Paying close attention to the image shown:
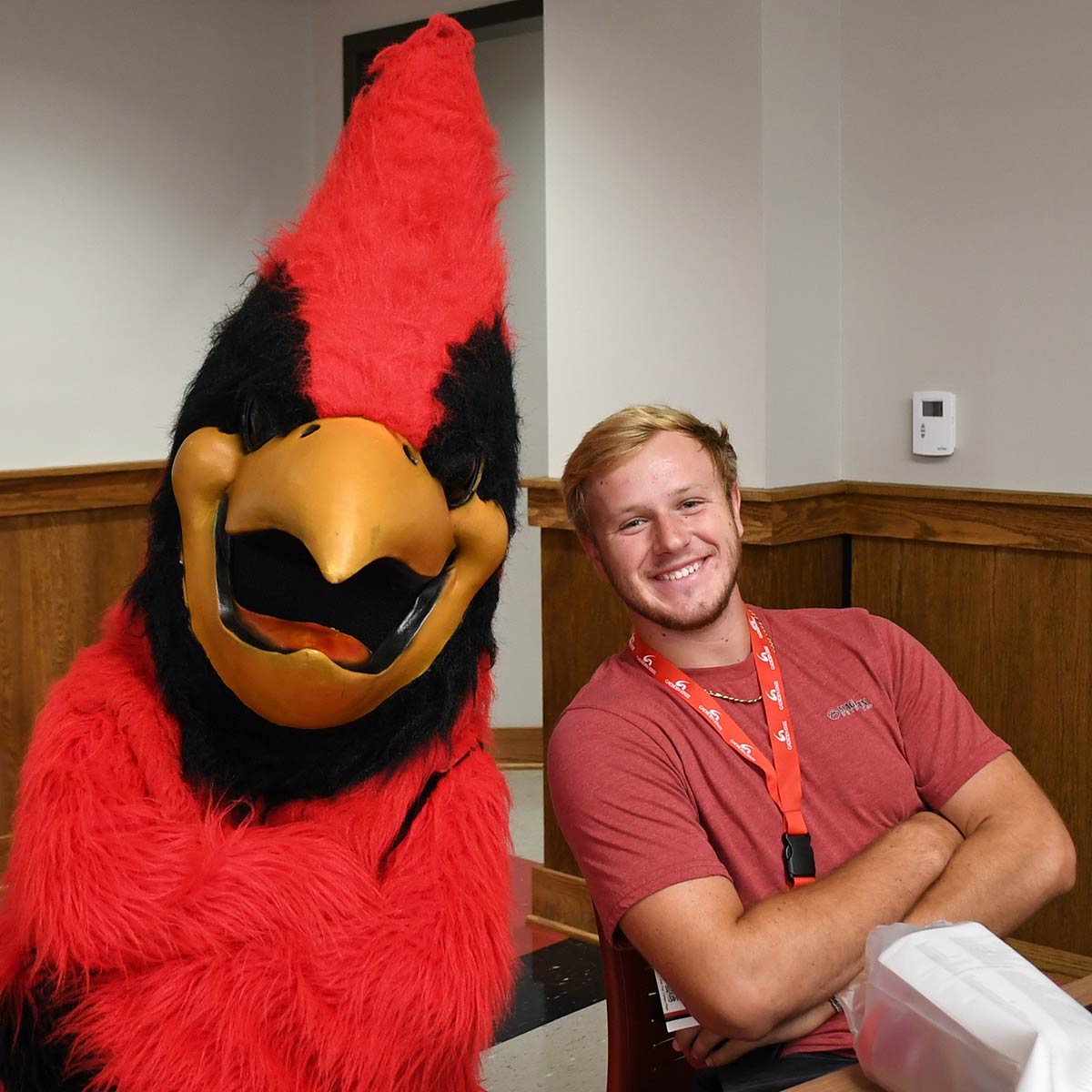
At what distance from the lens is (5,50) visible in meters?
3.45

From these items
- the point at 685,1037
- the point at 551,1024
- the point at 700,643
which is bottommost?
the point at 551,1024

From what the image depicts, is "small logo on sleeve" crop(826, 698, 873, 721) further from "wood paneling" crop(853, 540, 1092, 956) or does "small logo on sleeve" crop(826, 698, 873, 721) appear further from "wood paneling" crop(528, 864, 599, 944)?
"wood paneling" crop(528, 864, 599, 944)

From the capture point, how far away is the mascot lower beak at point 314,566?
4.13 ft

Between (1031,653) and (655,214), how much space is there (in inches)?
46.6

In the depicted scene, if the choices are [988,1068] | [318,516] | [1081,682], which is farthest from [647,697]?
[1081,682]

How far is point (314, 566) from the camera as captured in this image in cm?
131

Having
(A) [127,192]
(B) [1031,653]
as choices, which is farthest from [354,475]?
(A) [127,192]

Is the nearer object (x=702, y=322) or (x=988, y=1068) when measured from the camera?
(x=988, y=1068)

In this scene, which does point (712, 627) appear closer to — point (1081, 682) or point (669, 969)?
point (669, 969)

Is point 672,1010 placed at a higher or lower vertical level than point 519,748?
higher

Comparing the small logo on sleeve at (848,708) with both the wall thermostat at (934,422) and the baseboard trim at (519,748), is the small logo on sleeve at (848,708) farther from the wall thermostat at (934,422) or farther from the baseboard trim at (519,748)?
the baseboard trim at (519,748)

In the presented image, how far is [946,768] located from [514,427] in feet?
2.11

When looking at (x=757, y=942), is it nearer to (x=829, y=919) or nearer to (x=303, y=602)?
(x=829, y=919)

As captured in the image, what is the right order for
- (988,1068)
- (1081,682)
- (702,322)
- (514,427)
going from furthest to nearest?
1. (702,322)
2. (1081,682)
3. (514,427)
4. (988,1068)
